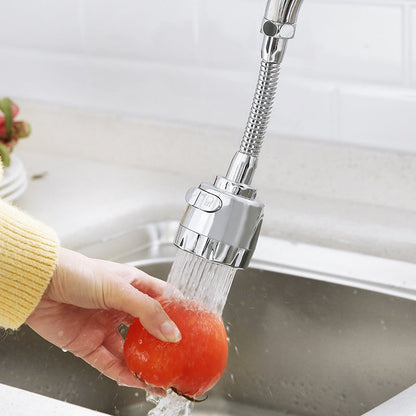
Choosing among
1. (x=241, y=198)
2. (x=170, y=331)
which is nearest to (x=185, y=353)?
(x=170, y=331)

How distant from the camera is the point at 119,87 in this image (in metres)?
1.10

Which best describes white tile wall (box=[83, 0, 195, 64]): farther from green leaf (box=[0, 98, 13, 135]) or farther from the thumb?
the thumb

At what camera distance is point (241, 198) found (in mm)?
553

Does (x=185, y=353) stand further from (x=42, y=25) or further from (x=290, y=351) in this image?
(x=42, y=25)

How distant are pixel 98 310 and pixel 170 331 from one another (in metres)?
0.15

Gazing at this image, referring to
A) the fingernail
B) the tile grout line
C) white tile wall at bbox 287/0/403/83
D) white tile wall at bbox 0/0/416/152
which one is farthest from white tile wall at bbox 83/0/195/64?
the fingernail

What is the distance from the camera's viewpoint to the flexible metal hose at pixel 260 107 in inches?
21.9

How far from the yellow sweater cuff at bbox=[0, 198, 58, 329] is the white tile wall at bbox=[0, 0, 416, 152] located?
46 centimetres

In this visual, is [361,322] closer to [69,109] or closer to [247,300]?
[247,300]

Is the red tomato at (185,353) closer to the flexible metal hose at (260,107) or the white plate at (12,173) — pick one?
the flexible metal hose at (260,107)

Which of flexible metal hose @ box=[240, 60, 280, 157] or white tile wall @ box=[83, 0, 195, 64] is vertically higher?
flexible metal hose @ box=[240, 60, 280, 157]

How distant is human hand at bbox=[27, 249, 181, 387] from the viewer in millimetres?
607

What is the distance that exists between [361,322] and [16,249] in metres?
0.41

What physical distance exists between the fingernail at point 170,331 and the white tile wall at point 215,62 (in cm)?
48
